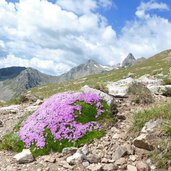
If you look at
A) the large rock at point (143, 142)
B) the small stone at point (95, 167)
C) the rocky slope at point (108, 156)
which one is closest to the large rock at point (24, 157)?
the rocky slope at point (108, 156)

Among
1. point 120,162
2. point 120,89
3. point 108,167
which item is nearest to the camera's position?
point 108,167

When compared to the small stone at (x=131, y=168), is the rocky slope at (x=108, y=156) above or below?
above

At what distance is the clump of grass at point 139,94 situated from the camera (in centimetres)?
1309

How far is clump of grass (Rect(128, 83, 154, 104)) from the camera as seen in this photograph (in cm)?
1309

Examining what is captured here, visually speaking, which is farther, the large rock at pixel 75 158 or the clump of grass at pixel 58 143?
the clump of grass at pixel 58 143

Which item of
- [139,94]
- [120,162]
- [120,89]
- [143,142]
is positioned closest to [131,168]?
[120,162]

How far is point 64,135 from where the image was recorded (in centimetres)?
1019

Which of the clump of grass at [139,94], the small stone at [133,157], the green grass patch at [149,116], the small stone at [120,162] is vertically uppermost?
the clump of grass at [139,94]

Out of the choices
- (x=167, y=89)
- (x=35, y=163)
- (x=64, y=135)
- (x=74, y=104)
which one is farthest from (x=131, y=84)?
(x=35, y=163)

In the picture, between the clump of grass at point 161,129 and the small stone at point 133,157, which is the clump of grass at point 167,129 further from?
the small stone at point 133,157

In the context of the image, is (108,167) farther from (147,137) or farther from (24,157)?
(24,157)

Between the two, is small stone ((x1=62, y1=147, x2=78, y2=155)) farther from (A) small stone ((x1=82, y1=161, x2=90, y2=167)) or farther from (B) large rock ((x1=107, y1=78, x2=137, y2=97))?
(B) large rock ((x1=107, y1=78, x2=137, y2=97))

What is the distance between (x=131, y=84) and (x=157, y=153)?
236 inches

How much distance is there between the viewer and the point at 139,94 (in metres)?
13.3
